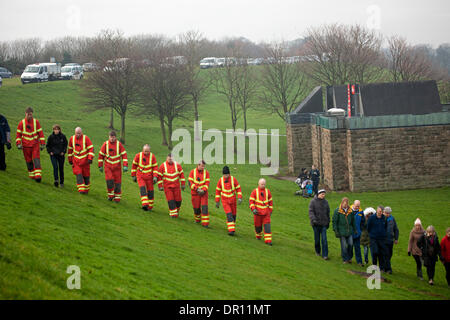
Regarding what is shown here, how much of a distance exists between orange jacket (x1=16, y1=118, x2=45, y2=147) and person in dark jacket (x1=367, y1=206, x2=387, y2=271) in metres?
10.1

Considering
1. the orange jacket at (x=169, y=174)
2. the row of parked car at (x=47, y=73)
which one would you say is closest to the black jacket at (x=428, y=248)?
the orange jacket at (x=169, y=174)

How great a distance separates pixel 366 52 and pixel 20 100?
1497 inches

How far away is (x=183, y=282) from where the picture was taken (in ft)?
36.3

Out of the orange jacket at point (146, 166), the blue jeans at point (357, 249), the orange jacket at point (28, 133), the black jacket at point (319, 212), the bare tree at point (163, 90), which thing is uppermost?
the bare tree at point (163, 90)

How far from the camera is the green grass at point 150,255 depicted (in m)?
9.93

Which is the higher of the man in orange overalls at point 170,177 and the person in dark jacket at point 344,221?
the man in orange overalls at point 170,177

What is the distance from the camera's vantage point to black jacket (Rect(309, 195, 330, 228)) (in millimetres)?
15867

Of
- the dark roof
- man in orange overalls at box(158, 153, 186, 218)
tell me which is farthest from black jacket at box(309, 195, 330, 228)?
the dark roof

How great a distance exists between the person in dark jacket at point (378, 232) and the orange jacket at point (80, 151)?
8.53 metres

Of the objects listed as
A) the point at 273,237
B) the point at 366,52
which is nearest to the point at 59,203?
the point at 273,237

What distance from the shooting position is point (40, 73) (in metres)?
71.2

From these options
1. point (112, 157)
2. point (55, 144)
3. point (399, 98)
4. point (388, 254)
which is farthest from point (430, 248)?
point (399, 98)

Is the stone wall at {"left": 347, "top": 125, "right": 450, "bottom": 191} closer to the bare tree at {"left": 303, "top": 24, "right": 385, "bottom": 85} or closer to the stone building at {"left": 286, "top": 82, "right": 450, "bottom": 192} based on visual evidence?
the stone building at {"left": 286, "top": 82, "right": 450, "bottom": 192}

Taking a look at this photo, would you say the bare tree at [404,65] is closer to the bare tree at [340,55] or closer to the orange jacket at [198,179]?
the bare tree at [340,55]
